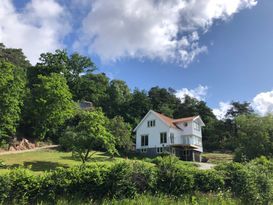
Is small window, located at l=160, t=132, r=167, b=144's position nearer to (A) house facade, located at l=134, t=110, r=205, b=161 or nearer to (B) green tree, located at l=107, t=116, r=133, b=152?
(A) house facade, located at l=134, t=110, r=205, b=161

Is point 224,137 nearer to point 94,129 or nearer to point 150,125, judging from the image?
point 150,125

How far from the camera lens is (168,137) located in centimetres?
5150

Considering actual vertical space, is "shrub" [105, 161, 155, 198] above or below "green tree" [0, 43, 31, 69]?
below

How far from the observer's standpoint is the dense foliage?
37.7 feet

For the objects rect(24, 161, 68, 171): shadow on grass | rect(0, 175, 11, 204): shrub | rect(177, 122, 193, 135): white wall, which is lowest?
rect(0, 175, 11, 204): shrub

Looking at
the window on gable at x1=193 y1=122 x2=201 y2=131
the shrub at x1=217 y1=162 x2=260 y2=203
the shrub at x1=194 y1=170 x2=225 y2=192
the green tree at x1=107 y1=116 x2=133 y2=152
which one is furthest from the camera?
the window on gable at x1=193 y1=122 x2=201 y2=131

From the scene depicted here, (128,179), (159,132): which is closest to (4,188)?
(128,179)

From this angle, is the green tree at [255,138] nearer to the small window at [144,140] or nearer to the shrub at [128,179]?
the small window at [144,140]

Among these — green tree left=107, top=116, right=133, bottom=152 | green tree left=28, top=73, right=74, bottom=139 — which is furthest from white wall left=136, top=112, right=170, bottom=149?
green tree left=28, top=73, right=74, bottom=139

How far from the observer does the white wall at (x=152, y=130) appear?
172 feet

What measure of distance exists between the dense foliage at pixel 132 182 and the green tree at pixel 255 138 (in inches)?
852

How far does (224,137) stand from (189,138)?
1640 centimetres

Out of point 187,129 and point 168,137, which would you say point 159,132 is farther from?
point 187,129

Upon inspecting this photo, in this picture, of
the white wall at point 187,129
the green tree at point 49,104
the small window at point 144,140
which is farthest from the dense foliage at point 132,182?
the small window at point 144,140
